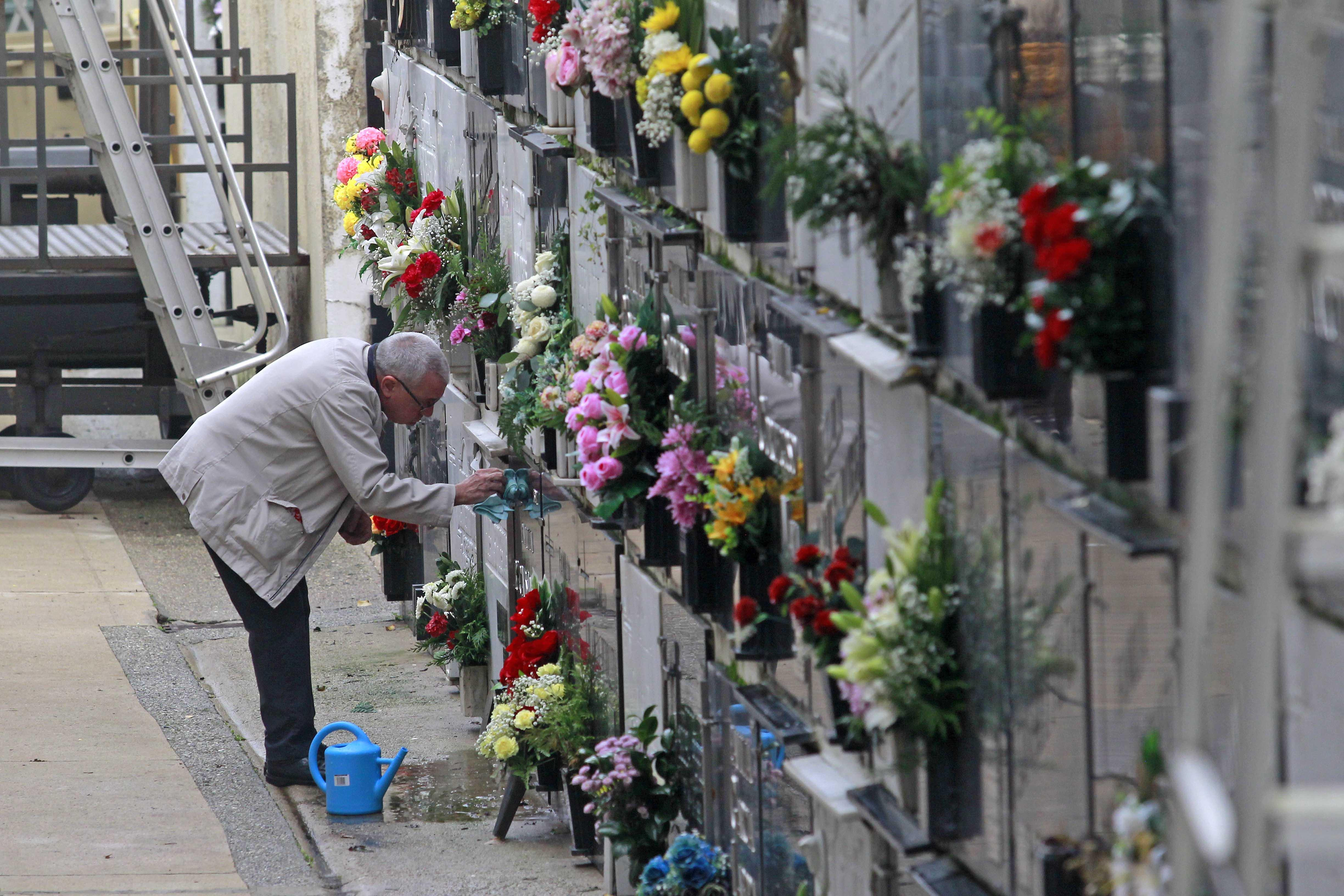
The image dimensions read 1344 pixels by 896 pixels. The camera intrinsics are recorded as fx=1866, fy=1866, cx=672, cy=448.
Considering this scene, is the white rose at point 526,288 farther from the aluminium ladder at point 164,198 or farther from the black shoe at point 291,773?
the aluminium ladder at point 164,198

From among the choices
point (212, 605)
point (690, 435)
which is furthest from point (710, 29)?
point (212, 605)

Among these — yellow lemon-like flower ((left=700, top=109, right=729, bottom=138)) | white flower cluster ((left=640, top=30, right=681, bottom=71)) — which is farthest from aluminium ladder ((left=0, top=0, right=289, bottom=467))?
yellow lemon-like flower ((left=700, top=109, right=729, bottom=138))

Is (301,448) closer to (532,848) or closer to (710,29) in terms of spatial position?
(532,848)

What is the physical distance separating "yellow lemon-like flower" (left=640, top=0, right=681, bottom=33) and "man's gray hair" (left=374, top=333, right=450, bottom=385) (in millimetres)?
2126

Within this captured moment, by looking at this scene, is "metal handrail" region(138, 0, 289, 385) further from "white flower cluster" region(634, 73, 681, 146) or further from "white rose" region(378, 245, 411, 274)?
"white flower cluster" region(634, 73, 681, 146)

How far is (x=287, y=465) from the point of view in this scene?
590cm

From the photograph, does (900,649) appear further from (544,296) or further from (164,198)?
(164,198)

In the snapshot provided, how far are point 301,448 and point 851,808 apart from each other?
3162 mm

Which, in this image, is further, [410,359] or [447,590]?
[447,590]

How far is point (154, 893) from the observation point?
5.05m

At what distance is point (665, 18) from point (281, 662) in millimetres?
2963

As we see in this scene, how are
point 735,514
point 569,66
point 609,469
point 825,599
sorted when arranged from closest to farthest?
point 825,599 → point 735,514 → point 609,469 → point 569,66

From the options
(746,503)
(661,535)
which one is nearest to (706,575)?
(661,535)

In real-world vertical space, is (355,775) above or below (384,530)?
below
